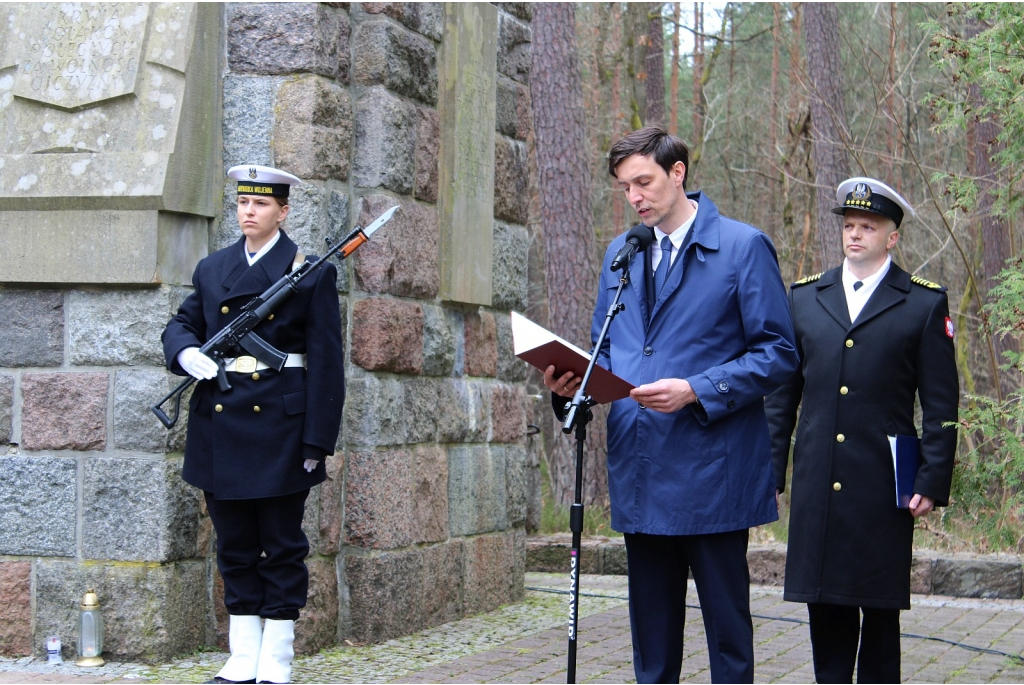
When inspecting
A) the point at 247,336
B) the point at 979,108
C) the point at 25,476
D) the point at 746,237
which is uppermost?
the point at 979,108

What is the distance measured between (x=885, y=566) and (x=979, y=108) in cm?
230

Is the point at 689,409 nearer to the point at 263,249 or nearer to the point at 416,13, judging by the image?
the point at 263,249

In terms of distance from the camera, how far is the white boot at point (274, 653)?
4770 mm

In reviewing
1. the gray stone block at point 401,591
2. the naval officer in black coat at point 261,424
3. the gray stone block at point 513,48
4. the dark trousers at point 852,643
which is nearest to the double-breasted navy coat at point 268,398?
the naval officer in black coat at point 261,424

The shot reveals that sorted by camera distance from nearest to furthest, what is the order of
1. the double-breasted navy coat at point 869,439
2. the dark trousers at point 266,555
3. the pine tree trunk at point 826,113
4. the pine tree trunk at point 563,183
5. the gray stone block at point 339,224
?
the double-breasted navy coat at point 869,439, the dark trousers at point 266,555, the gray stone block at point 339,224, the pine tree trunk at point 563,183, the pine tree trunk at point 826,113

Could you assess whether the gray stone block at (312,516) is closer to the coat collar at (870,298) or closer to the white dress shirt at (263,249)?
the white dress shirt at (263,249)

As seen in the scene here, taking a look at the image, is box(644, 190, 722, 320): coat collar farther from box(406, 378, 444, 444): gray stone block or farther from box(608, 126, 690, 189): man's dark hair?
box(406, 378, 444, 444): gray stone block

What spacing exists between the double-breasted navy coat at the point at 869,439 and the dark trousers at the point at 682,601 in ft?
2.01

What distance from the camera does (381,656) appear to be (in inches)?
220

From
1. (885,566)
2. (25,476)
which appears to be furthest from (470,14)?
(885,566)

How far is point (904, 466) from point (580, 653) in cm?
207

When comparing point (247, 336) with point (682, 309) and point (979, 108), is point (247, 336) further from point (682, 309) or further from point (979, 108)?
point (979, 108)

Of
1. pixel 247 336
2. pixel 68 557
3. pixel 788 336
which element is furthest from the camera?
pixel 68 557

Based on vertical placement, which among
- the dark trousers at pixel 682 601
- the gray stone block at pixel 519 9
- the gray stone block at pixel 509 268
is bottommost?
the dark trousers at pixel 682 601
